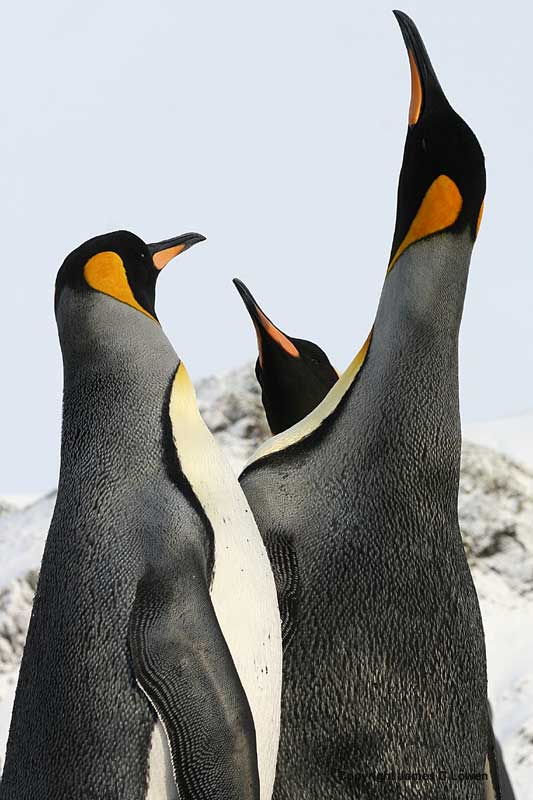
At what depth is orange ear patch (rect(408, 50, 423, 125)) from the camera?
269 centimetres

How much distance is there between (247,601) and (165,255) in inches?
39.3

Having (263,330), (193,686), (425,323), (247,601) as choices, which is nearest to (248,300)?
(263,330)

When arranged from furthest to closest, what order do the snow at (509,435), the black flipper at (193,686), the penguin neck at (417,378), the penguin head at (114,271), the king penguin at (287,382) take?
the snow at (509,435), the king penguin at (287,382), the penguin head at (114,271), the penguin neck at (417,378), the black flipper at (193,686)

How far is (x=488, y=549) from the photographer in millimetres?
6664

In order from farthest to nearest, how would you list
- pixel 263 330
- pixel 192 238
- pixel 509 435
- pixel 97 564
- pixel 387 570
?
pixel 509 435, pixel 263 330, pixel 192 238, pixel 387 570, pixel 97 564

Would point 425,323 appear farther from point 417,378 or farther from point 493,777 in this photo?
point 493,777

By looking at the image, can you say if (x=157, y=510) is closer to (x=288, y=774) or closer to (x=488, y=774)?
(x=288, y=774)

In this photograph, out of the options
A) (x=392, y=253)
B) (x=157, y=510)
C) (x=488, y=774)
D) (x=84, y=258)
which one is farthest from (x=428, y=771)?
(x=84, y=258)

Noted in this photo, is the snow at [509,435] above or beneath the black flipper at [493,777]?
above

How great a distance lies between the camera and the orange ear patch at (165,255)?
112 inches

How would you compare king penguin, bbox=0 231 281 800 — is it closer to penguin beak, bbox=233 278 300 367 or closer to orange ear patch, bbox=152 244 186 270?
orange ear patch, bbox=152 244 186 270

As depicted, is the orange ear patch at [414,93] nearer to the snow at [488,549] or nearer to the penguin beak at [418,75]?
the penguin beak at [418,75]

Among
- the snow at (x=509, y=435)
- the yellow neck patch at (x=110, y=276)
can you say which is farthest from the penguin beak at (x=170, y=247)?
the snow at (x=509, y=435)

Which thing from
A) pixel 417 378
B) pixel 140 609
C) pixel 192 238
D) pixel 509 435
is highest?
pixel 509 435
